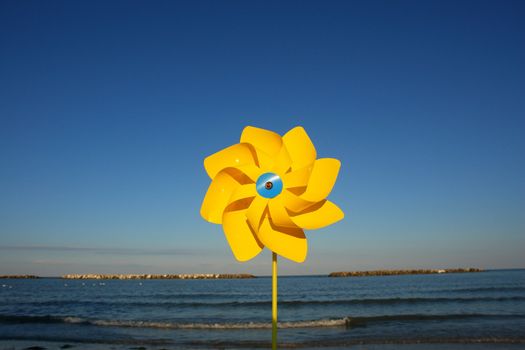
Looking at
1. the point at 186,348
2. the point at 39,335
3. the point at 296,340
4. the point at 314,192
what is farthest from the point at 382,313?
the point at 314,192

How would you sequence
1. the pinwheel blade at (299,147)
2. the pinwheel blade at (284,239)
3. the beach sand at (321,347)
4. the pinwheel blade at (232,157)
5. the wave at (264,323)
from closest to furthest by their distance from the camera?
the pinwheel blade at (284,239) → the pinwheel blade at (299,147) → the pinwheel blade at (232,157) → the beach sand at (321,347) → the wave at (264,323)

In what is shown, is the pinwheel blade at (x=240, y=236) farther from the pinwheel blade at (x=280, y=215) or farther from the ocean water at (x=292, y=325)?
the ocean water at (x=292, y=325)

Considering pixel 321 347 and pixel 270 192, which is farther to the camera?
pixel 321 347

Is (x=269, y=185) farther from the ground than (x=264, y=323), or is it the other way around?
(x=269, y=185)

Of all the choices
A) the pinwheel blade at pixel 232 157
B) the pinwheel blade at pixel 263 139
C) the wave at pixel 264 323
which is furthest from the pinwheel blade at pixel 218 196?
the wave at pixel 264 323

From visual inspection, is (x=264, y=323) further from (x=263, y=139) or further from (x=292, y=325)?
(x=263, y=139)

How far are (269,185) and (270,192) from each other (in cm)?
9

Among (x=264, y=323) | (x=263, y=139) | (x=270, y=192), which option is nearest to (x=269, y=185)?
(x=270, y=192)

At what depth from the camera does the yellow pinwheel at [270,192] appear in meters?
4.82

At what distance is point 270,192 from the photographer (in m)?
4.92

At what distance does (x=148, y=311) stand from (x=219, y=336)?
10.8 meters

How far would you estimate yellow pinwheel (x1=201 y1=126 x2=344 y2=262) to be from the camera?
15.8 feet

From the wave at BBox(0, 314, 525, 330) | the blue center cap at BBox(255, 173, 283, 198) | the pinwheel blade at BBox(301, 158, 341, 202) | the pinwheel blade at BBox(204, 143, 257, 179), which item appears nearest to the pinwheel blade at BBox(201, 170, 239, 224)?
the pinwheel blade at BBox(204, 143, 257, 179)

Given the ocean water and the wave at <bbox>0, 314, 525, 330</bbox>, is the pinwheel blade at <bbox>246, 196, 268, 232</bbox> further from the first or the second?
the wave at <bbox>0, 314, 525, 330</bbox>
